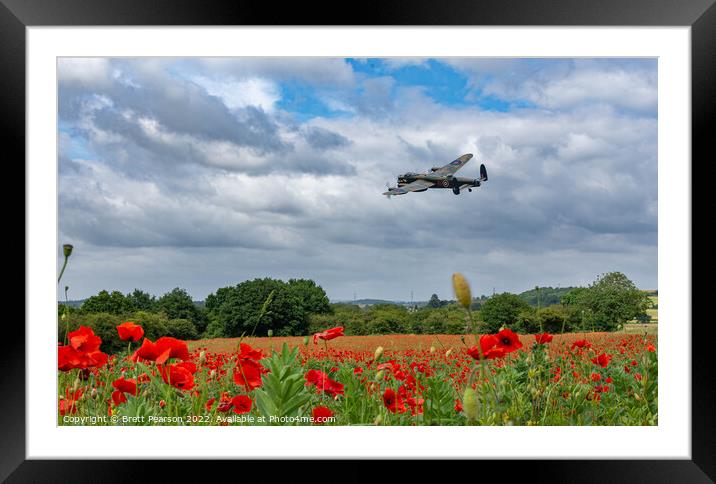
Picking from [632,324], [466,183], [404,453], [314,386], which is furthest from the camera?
[632,324]

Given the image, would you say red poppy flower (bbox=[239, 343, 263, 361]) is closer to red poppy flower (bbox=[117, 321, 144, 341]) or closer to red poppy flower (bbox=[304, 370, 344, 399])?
red poppy flower (bbox=[304, 370, 344, 399])

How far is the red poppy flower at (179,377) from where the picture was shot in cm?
254

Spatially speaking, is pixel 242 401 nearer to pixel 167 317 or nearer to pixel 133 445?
pixel 133 445

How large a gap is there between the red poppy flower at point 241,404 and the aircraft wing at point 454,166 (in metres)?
1.52

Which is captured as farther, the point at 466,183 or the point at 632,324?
the point at 632,324

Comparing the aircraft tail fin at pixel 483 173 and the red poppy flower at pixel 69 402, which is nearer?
the red poppy flower at pixel 69 402

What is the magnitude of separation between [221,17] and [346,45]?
0.56m

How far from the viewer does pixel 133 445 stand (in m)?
2.37

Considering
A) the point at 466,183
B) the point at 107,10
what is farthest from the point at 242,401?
the point at 107,10

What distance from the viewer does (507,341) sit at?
240cm

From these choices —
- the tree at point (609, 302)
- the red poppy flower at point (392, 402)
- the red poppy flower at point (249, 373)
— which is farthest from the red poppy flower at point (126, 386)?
the tree at point (609, 302)

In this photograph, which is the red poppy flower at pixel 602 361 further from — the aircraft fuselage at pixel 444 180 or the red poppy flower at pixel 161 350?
the red poppy flower at pixel 161 350

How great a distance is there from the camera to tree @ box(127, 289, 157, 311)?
312cm

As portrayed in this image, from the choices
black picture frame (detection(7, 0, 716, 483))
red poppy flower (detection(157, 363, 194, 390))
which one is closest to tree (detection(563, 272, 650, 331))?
black picture frame (detection(7, 0, 716, 483))
